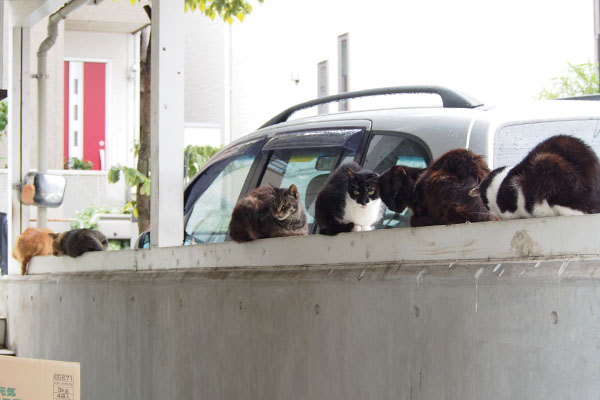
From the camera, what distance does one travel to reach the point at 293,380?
4.18 meters

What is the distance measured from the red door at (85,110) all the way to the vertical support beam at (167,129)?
17.7 m

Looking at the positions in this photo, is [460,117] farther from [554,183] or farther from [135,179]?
[135,179]

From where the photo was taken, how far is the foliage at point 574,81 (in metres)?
16.2

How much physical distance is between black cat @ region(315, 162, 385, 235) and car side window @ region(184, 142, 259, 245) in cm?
207

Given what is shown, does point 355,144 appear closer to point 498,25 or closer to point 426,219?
point 426,219

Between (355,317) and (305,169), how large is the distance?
2349 mm

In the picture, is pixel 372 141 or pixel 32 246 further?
pixel 32 246

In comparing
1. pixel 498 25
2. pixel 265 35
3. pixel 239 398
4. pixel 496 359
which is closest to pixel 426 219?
pixel 496 359

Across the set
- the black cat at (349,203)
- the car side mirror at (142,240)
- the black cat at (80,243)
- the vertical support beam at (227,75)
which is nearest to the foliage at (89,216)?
the vertical support beam at (227,75)

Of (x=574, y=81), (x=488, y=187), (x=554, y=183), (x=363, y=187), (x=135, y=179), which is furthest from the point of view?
(x=574, y=81)

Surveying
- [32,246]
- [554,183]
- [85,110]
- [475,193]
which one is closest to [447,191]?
[475,193]

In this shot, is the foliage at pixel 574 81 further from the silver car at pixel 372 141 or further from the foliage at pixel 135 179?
the silver car at pixel 372 141

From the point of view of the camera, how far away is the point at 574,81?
1641 centimetres

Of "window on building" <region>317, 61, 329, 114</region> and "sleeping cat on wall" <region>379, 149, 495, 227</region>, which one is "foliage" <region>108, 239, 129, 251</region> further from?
"sleeping cat on wall" <region>379, 149, 495, 227</region>
